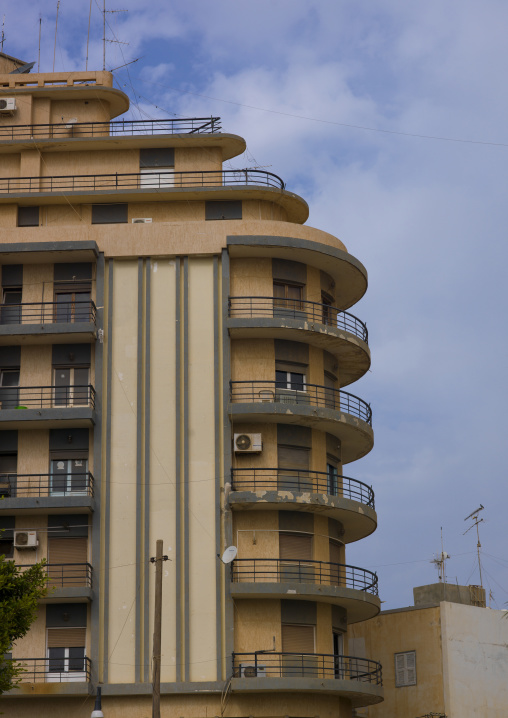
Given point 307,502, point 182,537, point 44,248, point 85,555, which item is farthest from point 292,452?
point 44,248

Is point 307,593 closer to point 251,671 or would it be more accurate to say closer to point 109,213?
point 251,671

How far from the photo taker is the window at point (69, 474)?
4462 cm

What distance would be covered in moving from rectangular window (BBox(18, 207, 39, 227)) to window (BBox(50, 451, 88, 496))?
10.6m

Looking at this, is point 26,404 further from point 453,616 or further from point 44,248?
point 453,616

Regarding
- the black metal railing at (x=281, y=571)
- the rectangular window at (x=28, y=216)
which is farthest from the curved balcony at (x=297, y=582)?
the rectangular window at (x=28, y=216)

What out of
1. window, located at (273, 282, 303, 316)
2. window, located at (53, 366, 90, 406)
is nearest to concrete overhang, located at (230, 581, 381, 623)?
window, located at (53, 366, 90, 406)

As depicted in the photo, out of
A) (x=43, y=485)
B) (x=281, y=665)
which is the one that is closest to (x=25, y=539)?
(x=43, y=485)

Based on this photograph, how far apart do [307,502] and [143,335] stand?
886 cm

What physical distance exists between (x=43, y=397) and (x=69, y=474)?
10.9 feet

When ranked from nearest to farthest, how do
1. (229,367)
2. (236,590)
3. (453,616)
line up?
(236,590), (229,367), (453,616)

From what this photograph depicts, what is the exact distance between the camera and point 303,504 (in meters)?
44.0

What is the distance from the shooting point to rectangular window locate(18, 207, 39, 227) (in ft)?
165

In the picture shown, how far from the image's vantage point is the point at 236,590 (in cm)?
4241

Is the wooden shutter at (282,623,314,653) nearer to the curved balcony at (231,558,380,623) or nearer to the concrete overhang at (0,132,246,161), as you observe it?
the curved balcony at (231,558,380,623)
